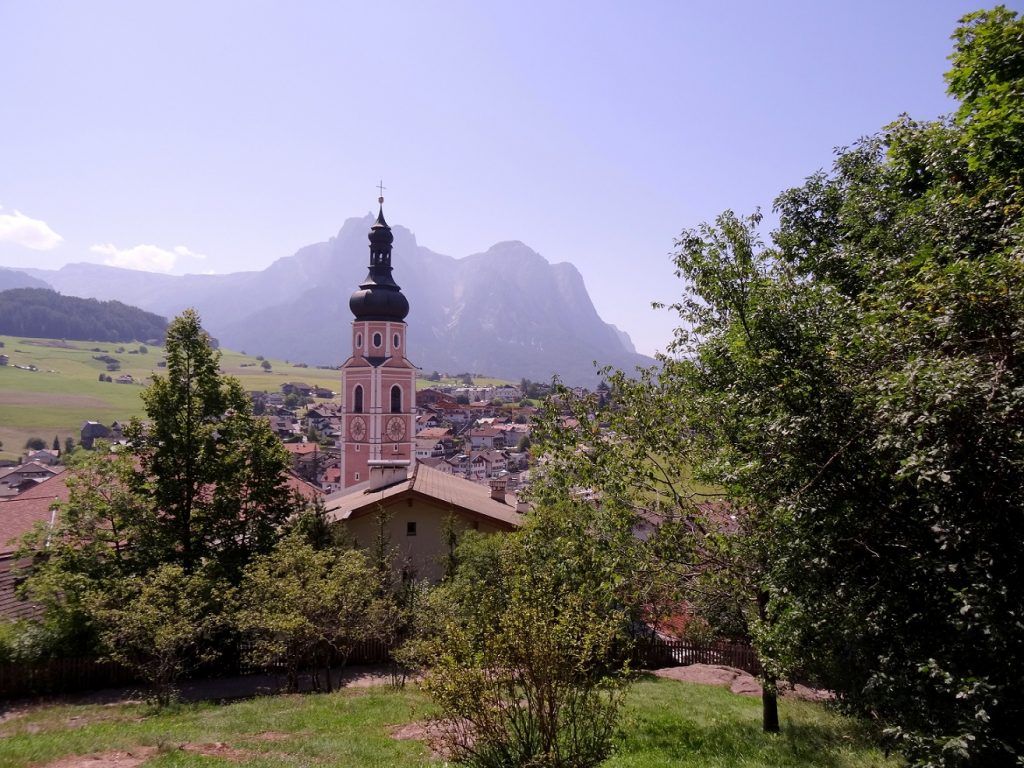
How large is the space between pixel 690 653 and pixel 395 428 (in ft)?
105

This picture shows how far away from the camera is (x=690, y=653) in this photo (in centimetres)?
2503

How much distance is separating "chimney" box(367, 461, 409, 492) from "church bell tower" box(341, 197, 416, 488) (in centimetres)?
1608

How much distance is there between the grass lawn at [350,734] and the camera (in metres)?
10.0

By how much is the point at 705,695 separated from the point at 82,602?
691 inches

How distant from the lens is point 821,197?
47.6 ft

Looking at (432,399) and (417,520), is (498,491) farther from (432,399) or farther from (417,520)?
(432,399)

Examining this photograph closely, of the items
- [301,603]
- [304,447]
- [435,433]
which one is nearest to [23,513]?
[301,603]

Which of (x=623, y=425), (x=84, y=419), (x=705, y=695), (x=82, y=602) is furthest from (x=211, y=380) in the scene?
(x=84, y=419)

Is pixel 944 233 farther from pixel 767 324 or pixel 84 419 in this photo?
pixel 84 419

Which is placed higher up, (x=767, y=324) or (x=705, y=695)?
(x=767, y=324)

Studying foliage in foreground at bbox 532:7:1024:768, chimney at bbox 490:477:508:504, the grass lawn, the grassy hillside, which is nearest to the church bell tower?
chimney at bbox 490:477:508:504

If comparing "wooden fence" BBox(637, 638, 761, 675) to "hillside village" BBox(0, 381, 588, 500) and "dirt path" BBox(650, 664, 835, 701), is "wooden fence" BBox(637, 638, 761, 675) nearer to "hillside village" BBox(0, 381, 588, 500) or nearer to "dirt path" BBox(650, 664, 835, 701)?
"dirt path" BBox(650, 664, 835, 701)

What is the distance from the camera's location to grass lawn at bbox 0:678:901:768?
10.0 meters

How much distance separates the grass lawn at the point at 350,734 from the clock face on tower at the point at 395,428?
34.6 m
